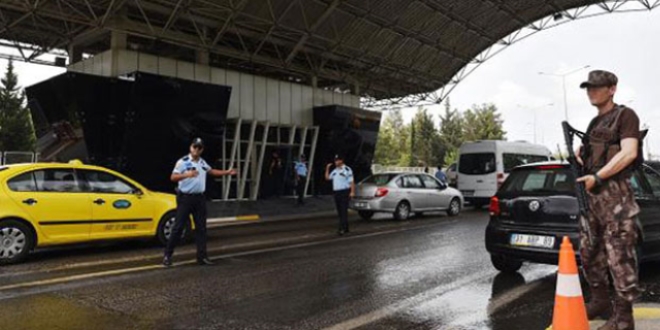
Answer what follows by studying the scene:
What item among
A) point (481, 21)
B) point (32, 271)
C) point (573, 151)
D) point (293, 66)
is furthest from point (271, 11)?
point (573, 151)

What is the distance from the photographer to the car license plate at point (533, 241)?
19.4ft

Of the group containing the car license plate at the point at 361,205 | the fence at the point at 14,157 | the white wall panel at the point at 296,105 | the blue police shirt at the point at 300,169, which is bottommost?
the car license plate at the point at 361,205

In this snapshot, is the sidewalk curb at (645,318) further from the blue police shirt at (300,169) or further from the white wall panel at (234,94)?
the white wall panel at (234,94)

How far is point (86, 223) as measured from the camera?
841cm

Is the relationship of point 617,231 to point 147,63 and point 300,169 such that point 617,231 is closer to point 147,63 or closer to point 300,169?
point 300,169

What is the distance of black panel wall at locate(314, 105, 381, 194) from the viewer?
78.0 feet

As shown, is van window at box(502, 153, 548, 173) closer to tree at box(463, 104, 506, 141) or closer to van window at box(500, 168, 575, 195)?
van window at box(500, 168, 575, 195)

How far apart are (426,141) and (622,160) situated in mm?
75007

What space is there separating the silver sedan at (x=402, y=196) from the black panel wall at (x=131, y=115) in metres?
6.74

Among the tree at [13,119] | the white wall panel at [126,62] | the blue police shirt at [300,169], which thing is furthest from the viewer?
the tree at [13,119]

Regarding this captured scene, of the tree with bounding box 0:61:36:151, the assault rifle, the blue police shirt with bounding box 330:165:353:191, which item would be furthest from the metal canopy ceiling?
the tree with bounding box 0:61:36:151

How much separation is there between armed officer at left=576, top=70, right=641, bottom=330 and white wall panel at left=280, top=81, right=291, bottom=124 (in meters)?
19.0

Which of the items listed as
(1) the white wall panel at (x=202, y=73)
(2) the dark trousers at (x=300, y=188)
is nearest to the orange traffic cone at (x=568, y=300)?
(2) the dark trousers at (x=300, y=188)

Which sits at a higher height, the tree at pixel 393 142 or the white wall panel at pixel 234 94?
the tree at pixel 393 142
